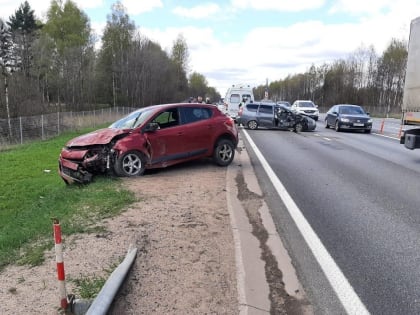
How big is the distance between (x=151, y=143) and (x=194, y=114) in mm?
1607

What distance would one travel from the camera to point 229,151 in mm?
11023

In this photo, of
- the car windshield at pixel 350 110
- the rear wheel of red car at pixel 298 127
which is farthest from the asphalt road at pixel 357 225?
the car windshield at pixel 350 110

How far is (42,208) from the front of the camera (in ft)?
25.5

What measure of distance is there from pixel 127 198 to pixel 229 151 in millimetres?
4498

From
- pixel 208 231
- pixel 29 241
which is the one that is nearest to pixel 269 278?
pixel 208 231

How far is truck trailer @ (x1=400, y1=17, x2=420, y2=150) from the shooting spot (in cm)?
1176

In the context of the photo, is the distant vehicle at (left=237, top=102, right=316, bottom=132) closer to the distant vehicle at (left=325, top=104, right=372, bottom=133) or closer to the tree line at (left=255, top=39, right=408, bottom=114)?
the distant vehicle at (left=325, top=104, right=372, bottom=133)

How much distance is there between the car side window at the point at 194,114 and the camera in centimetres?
1026

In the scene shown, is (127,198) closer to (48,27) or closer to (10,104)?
(10,104)

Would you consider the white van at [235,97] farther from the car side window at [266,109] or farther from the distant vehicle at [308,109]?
the distant vehicle at [308,109]

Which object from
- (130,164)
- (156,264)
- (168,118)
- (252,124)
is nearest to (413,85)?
(168,118)

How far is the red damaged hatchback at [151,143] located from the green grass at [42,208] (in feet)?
1.26

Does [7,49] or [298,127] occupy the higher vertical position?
[7,49]

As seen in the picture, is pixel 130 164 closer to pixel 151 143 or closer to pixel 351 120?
pixel 151 143
